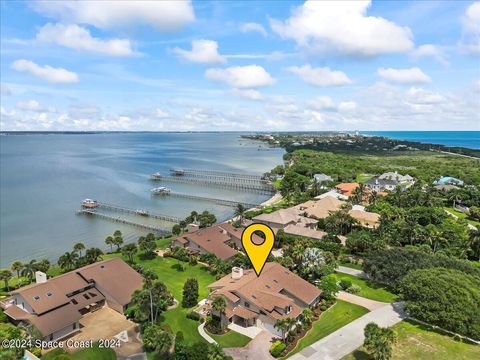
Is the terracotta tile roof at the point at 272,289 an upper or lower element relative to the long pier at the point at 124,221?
upper

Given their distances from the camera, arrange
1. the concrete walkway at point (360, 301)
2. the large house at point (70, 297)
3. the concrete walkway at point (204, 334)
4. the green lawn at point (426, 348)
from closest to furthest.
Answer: the green lawn at point (426, 348)
the concrete walkway at point (204, 334)
the large house at point (70, 297)
the concrete walkway at point (360, 301)

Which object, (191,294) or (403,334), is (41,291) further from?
(403,334)

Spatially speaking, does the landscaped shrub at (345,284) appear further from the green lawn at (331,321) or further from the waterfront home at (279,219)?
the waterfront home at (279,219)

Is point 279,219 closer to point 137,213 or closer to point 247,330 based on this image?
point 247,330

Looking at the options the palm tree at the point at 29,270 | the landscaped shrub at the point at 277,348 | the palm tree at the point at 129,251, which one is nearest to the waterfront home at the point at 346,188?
the palm tree at the point at 129,251

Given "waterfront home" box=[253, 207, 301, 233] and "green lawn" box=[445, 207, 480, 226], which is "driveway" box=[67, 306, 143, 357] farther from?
"green lawn" box=[445, 207, 480, 226]

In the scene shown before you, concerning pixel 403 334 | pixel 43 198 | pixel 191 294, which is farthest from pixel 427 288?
pixel 43 198
